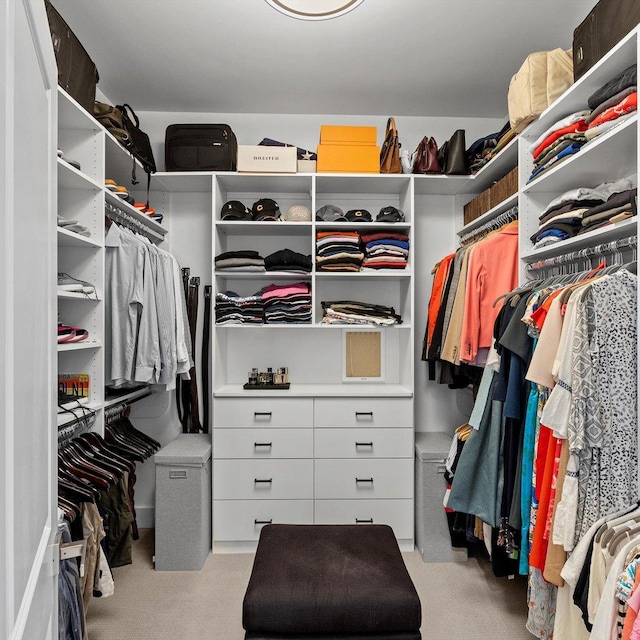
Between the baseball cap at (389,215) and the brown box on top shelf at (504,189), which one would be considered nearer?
the brown box on top shelf at (504,189)

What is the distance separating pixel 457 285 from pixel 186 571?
217 cm

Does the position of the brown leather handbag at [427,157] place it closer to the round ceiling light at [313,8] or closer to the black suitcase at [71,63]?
the round ceiling light at [313,8]

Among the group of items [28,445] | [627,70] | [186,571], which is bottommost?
[186,571]

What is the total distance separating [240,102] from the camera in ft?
10.7

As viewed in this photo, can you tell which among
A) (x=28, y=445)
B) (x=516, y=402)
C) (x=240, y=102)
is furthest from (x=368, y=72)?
(x=28, y=445)

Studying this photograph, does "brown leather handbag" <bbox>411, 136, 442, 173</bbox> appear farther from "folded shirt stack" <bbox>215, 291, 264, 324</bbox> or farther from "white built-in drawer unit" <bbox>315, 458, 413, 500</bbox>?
"white built-in drawer unit" <bbox>315, 458, 413, 500</bbox>

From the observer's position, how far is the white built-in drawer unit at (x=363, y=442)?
3.08 meters

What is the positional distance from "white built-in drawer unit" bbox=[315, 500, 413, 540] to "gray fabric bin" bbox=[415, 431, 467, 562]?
86mm

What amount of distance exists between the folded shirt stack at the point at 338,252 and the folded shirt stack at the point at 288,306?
205 mm

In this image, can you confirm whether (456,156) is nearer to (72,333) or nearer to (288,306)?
(288,306)

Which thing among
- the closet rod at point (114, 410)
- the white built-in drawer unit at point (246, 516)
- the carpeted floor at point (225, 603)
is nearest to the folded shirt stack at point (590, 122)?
the carpeted floor at point (225, 603)

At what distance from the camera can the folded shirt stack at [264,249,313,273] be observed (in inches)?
123

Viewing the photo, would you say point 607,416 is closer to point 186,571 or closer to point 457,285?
point 457,285

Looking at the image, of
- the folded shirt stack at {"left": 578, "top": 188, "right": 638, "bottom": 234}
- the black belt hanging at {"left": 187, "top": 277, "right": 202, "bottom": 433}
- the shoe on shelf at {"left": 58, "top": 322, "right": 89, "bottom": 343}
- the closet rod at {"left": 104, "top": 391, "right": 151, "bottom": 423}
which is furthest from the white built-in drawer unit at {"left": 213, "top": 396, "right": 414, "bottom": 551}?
the folded shirt stack at {"left": 578, "top": 188, "right": 638, "bottom": 234}
